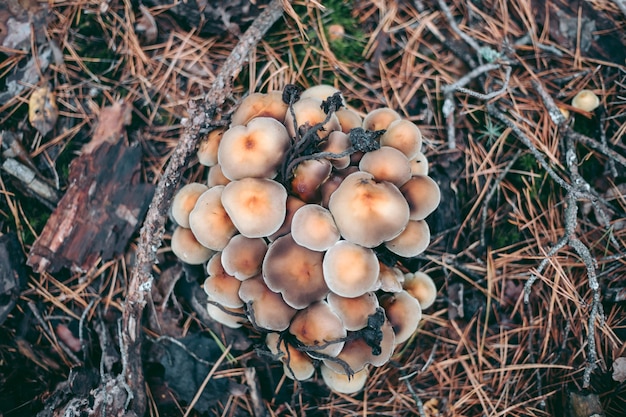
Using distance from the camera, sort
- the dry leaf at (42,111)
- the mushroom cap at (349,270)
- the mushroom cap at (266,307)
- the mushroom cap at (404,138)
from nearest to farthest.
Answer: the mushroom cap at (349,270) → the mushroom cap at (266,307) → the mushroom cap at (404,138) → the dry leaf at (42,111)

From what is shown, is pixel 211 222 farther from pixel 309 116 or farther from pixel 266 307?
pixel 309 116

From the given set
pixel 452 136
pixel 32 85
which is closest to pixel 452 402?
pixel 452 136

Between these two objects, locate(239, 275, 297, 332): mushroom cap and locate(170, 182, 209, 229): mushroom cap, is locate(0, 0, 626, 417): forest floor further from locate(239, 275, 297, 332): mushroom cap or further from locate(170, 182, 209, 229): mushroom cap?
locate(239, 275, 297, 332): mushroom cap

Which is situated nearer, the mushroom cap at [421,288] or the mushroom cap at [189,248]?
the mushroom cap at [189,248]

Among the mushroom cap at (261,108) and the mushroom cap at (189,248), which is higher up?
the mushroom cap at (261,108)

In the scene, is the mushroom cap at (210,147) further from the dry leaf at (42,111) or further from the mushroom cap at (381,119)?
the dry leaf at (42,111)

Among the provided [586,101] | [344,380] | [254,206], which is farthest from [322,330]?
[586,101]

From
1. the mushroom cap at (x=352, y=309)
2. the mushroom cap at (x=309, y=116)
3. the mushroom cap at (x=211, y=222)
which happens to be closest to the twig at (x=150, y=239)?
the mushroom cap at (x=211, y=222)

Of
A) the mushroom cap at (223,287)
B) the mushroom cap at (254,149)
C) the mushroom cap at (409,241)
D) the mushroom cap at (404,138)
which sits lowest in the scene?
the mushroom cap at (223,287)
